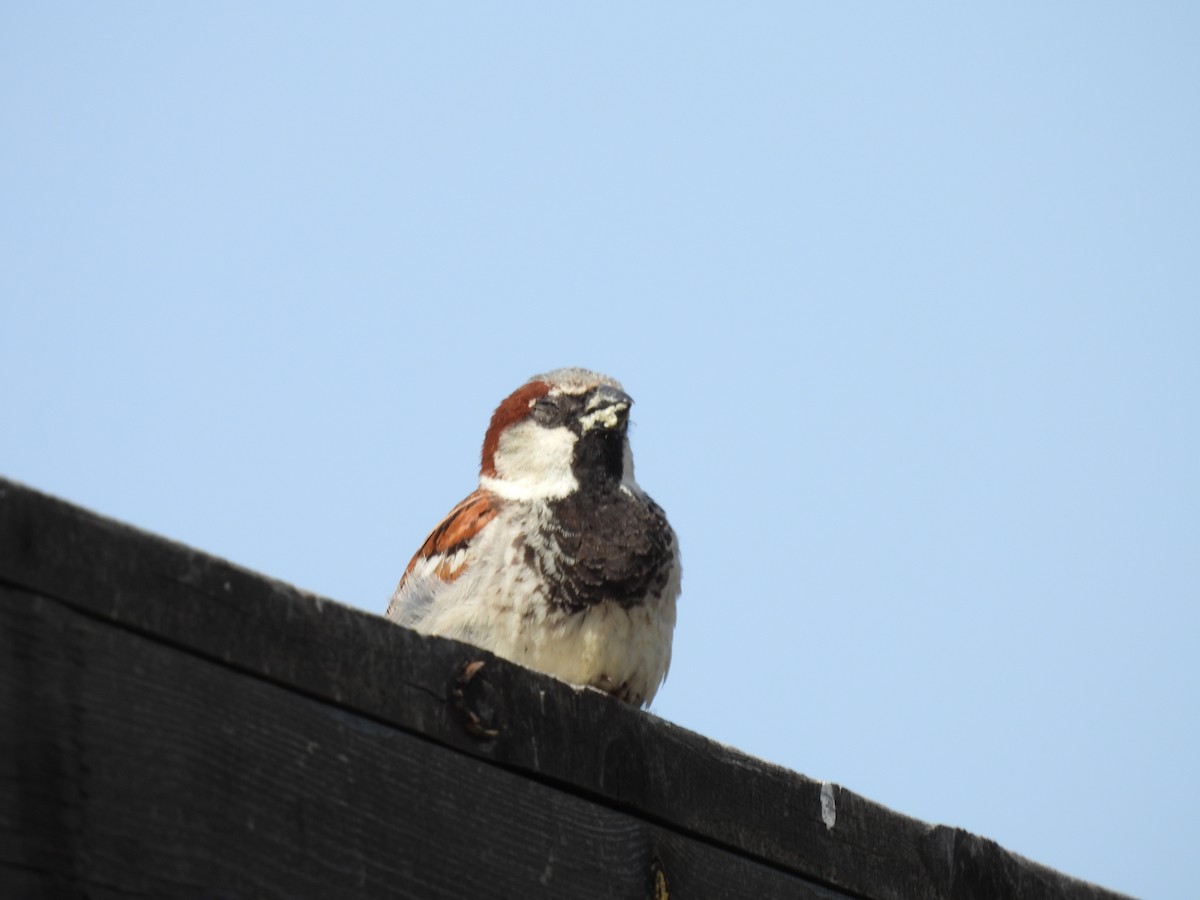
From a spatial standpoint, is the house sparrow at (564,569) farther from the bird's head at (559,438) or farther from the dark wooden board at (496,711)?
the dark wooden board at (496,711)

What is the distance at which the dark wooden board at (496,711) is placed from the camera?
193 cm

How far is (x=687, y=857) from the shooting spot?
2736mm

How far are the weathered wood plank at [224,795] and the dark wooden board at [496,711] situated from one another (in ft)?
0.10

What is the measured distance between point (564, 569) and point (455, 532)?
0.43m

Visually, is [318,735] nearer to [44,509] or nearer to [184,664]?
[184,664]

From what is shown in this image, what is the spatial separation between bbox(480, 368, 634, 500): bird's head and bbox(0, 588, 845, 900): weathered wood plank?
94.5 inches

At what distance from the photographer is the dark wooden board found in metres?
1.93

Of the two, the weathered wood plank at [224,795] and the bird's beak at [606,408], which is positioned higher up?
the bird's beak at [606,408]

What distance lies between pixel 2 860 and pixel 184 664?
0.36 meters

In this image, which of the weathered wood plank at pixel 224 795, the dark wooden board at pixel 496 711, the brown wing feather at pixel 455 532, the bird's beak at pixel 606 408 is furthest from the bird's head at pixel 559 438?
the weathered wood plank at pixel 224 795

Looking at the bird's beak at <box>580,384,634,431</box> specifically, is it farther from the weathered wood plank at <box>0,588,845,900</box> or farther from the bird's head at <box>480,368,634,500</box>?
the weathered wood plank at <box>0,588,845,900</box>

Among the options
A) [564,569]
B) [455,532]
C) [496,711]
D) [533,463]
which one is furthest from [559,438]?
[496,711]

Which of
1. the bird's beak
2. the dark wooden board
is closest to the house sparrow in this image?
the bird's beak

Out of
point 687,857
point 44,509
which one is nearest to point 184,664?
point 44,509
